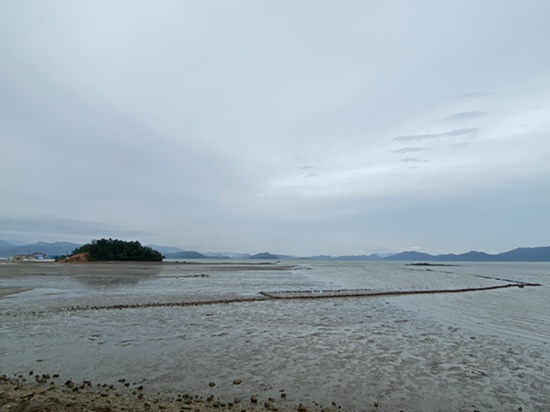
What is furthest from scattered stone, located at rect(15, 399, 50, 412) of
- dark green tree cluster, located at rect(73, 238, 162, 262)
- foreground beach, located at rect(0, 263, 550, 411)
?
dark green tree cluster, located at rect(73, 238, 162, 262)

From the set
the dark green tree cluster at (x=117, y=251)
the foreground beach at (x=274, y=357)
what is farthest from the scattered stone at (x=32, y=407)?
the dark green tree cluster at (x=117, y=251)

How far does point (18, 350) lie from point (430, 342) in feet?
44.7

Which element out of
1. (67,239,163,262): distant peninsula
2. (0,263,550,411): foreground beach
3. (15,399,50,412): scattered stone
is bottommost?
(0,263,550,411): foreground beach

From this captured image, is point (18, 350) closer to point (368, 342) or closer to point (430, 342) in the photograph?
point (368, 342)

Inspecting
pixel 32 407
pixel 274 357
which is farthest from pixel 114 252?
pixel 32 407

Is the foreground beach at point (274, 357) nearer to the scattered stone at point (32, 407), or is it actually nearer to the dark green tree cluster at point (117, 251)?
the scattered stone at point (32, 407)

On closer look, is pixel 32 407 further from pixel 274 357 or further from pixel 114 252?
pixel 114 252

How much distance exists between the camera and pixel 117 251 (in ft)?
311

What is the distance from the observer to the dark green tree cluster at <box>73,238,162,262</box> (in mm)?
91562

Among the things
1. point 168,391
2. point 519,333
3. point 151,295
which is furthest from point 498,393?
point 151,295

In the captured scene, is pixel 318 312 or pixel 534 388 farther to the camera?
pixel 318 312

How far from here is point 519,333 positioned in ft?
50.3

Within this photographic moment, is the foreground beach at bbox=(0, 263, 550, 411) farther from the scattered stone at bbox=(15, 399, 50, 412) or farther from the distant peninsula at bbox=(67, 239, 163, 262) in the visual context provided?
the distant peninsula at bbox=(67, 239, 163, 262)

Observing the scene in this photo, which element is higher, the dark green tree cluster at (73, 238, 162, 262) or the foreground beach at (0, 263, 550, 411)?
the dark green tree cluster at (73, 238, 162, 262)
